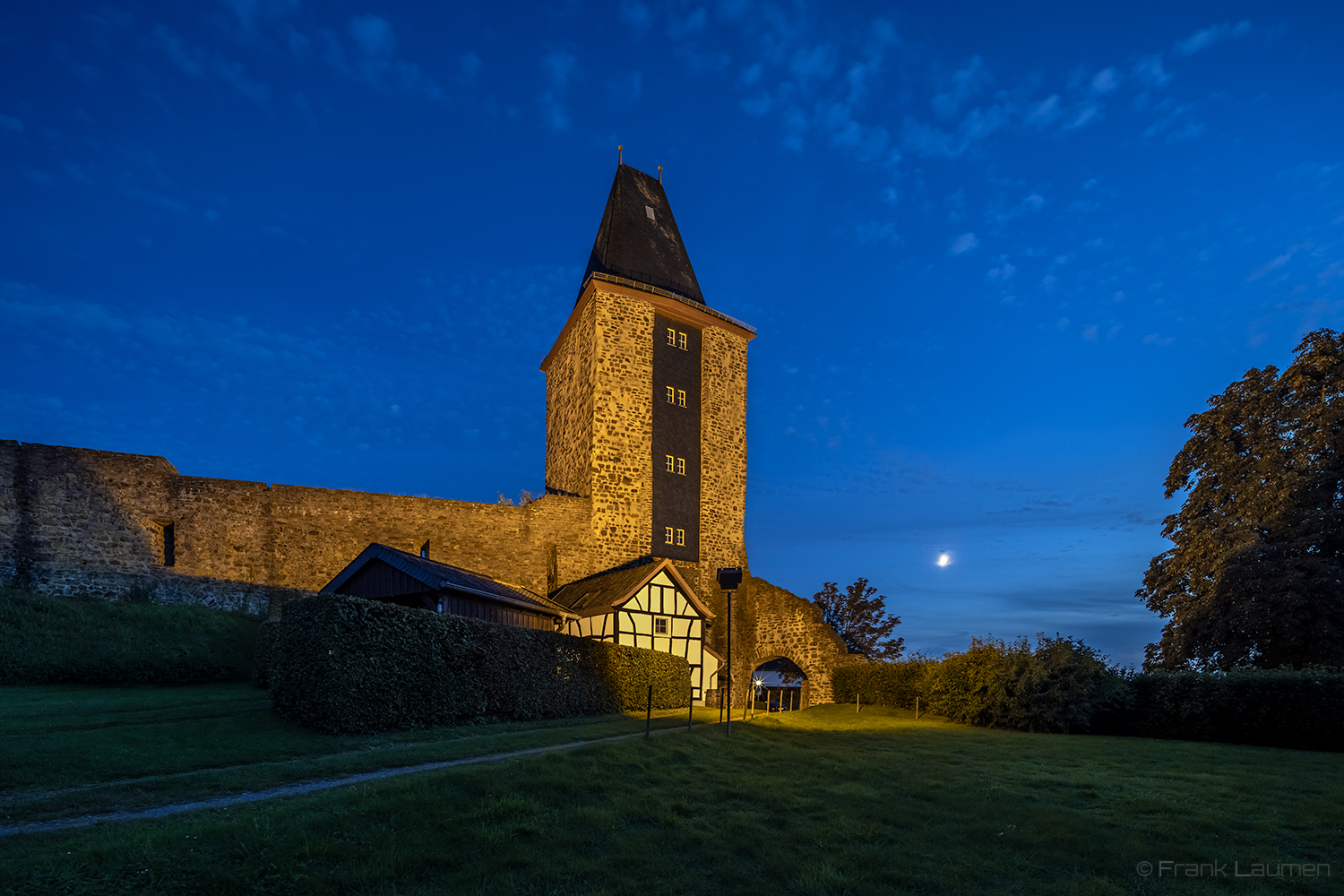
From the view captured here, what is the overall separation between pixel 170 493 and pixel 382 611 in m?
13.1

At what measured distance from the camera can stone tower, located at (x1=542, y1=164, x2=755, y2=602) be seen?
26781 millimetres

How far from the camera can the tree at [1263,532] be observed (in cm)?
1917

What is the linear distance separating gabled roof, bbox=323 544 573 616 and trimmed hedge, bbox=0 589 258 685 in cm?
280

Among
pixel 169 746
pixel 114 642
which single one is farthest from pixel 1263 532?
pixel 114 642

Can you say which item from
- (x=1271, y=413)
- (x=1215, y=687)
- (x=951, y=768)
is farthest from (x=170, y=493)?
(x=1271, y=413)

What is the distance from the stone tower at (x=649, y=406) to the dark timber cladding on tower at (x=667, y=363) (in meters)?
0.05

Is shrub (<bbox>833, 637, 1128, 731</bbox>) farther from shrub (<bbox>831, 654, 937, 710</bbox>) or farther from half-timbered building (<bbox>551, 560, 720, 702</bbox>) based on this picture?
half-timbered building (<bbox>551, 560, 720, 702</bbox>)

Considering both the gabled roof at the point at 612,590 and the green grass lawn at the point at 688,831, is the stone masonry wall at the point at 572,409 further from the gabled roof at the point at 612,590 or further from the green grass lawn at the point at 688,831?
the green grass lawn at the point at 688,831

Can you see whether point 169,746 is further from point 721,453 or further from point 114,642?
point 721,453

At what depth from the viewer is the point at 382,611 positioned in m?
11.1

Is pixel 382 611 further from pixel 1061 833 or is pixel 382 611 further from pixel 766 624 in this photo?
pixel 766 624

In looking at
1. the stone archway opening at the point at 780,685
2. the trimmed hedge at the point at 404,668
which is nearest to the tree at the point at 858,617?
the stone archway opening at the point at 780,685

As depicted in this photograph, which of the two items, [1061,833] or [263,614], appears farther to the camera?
[263,614]

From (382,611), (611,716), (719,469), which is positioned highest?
(719,469)
